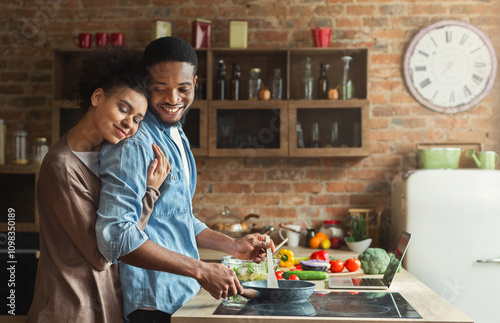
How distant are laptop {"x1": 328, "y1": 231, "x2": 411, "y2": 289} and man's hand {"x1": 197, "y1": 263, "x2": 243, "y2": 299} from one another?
2.32 ft

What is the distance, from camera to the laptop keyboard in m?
2.14

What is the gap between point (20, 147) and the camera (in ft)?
12.1

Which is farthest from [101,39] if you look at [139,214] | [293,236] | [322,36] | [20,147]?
[139,214]

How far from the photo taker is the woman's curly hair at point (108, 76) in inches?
61.3

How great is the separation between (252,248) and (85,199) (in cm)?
70

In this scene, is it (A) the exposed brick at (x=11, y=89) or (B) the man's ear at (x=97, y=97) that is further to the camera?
(A) the exposed brick at (x=11, y=89)

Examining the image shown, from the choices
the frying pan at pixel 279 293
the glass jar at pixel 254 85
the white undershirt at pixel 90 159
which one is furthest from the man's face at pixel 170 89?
the glass jar at pixel 254 85

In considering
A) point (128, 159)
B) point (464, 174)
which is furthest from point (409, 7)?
point (128, 159)

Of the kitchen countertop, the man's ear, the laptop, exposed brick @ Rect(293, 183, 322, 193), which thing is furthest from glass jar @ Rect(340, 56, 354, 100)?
the man's ear

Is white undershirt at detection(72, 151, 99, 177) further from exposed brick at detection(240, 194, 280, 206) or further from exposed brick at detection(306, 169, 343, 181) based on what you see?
exposed brick at detection(306, 169, 343, 181)

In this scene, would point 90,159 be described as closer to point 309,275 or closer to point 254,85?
point 309,275

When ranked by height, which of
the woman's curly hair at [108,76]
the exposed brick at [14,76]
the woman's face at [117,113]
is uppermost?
the exposed brick at [14,76]

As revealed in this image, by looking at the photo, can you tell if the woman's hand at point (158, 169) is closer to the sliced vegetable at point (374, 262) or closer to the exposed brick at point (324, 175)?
the sliced vegetable at point (374, 262)

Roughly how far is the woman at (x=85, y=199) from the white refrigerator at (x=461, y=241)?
207 centimetres
